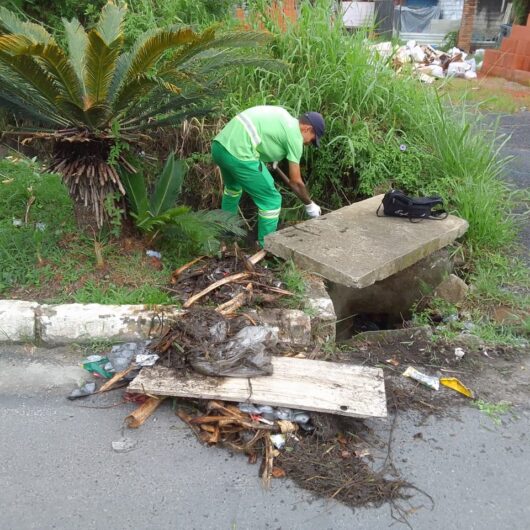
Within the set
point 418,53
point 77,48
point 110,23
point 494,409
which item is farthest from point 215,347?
point 418,53

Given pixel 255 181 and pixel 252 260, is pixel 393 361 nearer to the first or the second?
pixel 252 260

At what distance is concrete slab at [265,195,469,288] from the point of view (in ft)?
12.5

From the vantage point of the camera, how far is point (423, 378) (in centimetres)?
308

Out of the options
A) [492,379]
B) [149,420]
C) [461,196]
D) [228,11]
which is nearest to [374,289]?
[461,196]

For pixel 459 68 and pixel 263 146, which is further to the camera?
Answer: pixel 459 68

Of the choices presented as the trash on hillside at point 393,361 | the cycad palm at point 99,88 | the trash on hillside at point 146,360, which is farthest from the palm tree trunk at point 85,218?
the trash on hillside at point 393,361

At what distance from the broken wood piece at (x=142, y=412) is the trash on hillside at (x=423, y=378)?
4.71 feet

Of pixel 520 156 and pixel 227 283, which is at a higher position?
pixel 227 283

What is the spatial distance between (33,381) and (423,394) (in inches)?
86.3

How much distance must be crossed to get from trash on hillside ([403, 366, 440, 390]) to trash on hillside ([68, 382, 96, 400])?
179cm

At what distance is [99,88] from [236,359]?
1.89m

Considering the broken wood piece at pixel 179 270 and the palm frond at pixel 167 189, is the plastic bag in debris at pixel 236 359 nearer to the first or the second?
the broken wood piece at pixel 179 270

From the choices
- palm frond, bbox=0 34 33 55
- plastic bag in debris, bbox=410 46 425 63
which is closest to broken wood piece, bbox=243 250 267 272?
palm frond, bbox=0 34 33 55

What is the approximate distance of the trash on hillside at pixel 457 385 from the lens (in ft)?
9.86
